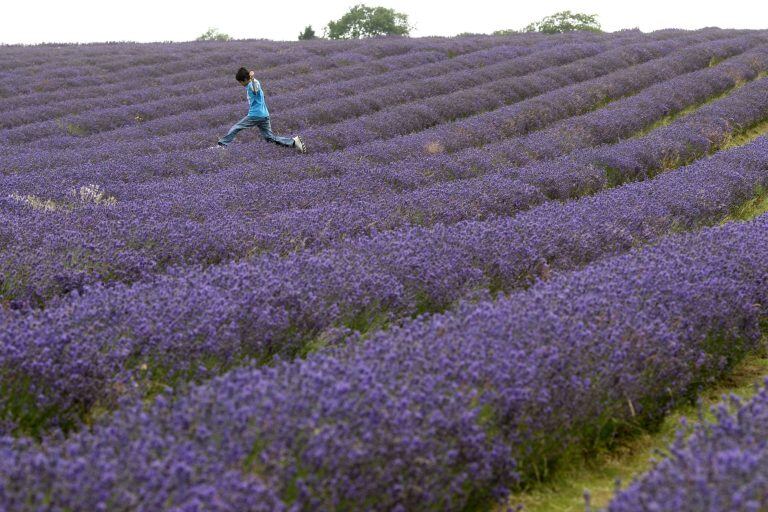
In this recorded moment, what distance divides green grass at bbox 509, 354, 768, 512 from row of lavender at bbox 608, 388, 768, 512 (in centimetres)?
30

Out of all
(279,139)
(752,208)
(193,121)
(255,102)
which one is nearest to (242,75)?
(255,102)

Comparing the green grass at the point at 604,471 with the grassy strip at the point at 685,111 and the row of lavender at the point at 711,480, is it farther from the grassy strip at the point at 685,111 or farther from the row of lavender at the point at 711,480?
the grassy strip at the point at 685,111

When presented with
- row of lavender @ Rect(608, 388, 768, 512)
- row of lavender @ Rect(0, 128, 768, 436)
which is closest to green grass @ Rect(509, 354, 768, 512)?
row of lavender @ Rect(608, 388, 768, 512)

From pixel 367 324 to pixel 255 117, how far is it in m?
7.38

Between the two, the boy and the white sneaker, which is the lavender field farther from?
the boy

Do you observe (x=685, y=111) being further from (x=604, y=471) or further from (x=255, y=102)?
(x=604, y=471)

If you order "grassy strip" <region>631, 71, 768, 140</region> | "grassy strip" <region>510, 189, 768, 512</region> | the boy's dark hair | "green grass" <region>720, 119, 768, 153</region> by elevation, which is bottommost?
"grassy strip" <region>510, 189, 768, 512</region>

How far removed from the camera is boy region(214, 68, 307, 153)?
10.5 metres

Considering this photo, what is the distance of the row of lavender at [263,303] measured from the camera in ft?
9.77

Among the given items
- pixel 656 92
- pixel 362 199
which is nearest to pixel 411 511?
pixel 362 199

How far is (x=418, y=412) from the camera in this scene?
7.80ft

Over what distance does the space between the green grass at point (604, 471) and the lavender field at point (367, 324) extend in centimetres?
7

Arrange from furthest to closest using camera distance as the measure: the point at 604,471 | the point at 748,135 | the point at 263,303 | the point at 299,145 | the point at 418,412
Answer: the point at 748,135, the point at 299,145, the point at 263,303, the point at 604,471, the point at 418,412

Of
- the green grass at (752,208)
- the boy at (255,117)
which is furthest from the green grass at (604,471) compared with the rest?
the boy at (255,117)
